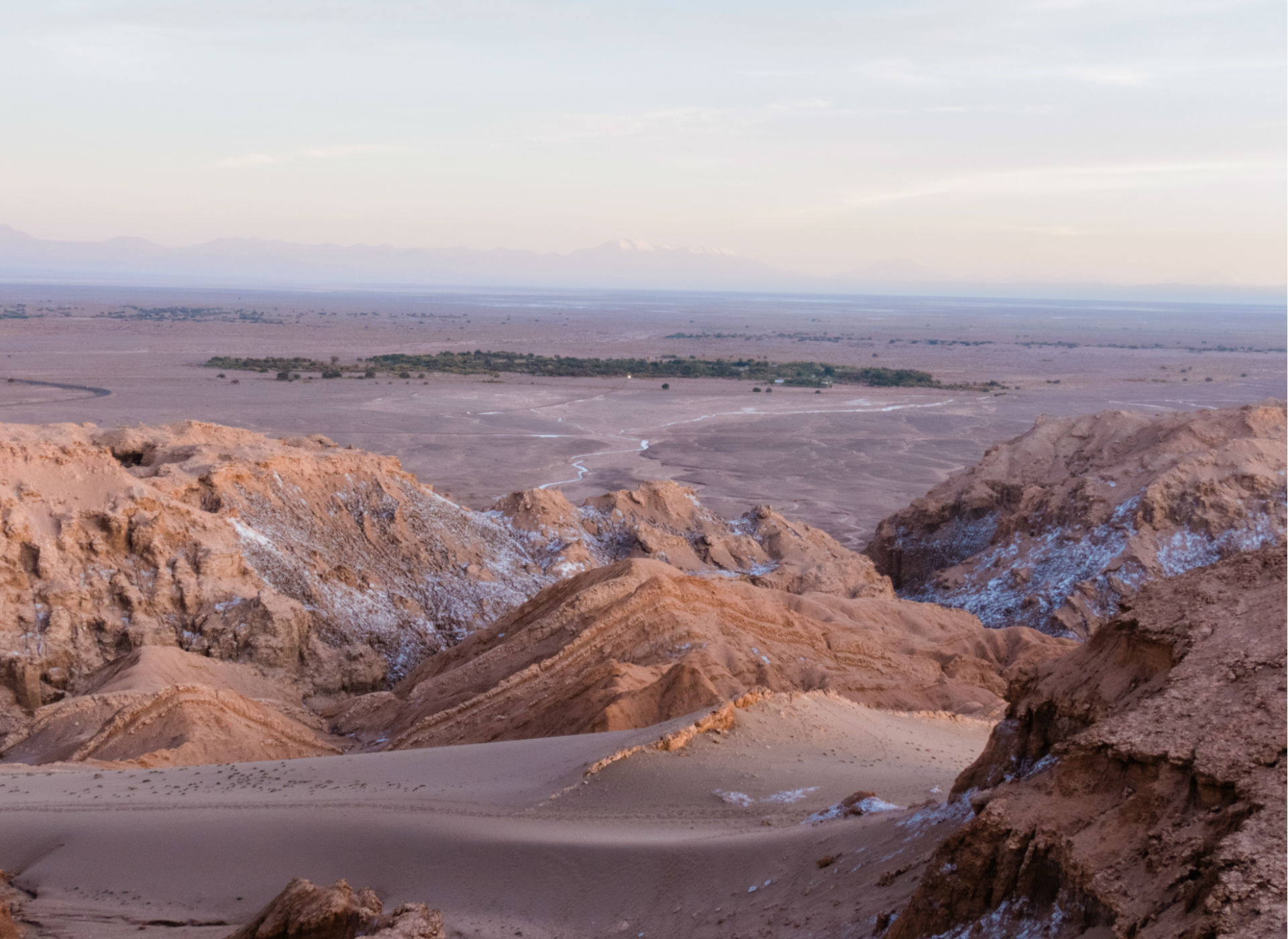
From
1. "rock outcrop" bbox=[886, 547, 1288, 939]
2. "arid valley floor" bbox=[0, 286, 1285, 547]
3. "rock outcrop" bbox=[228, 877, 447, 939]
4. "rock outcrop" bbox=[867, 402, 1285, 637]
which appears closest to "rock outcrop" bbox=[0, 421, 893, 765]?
Answer: "rock outcrop" bbox=[867, 402, 1285, 637]

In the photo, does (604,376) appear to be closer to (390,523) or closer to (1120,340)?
(390,523)

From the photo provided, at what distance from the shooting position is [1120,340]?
4186 inches

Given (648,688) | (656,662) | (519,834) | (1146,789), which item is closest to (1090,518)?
(656,662)

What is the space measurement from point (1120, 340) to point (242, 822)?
110 m

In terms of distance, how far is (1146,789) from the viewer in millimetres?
5086

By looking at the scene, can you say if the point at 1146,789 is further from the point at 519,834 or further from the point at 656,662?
the point at 656,662

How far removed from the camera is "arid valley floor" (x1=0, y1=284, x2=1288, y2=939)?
17.7 feet

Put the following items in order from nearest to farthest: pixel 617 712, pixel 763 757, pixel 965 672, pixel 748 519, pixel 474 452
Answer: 1. pixel 763 757
2. pixel 617 712
3. pixel 965 672
4. pixel 748 519
5. pixel 474 452

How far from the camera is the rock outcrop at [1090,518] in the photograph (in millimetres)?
18531

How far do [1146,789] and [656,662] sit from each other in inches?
350

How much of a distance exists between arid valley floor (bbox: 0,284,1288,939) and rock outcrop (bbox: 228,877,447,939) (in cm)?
10

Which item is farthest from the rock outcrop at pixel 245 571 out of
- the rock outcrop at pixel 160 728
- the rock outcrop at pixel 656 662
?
the rock outcrop at pixel 656 662

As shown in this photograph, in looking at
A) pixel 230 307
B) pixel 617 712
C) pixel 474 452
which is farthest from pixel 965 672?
pixel 230 307

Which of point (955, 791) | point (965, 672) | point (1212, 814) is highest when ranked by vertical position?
point (1212, 814)
